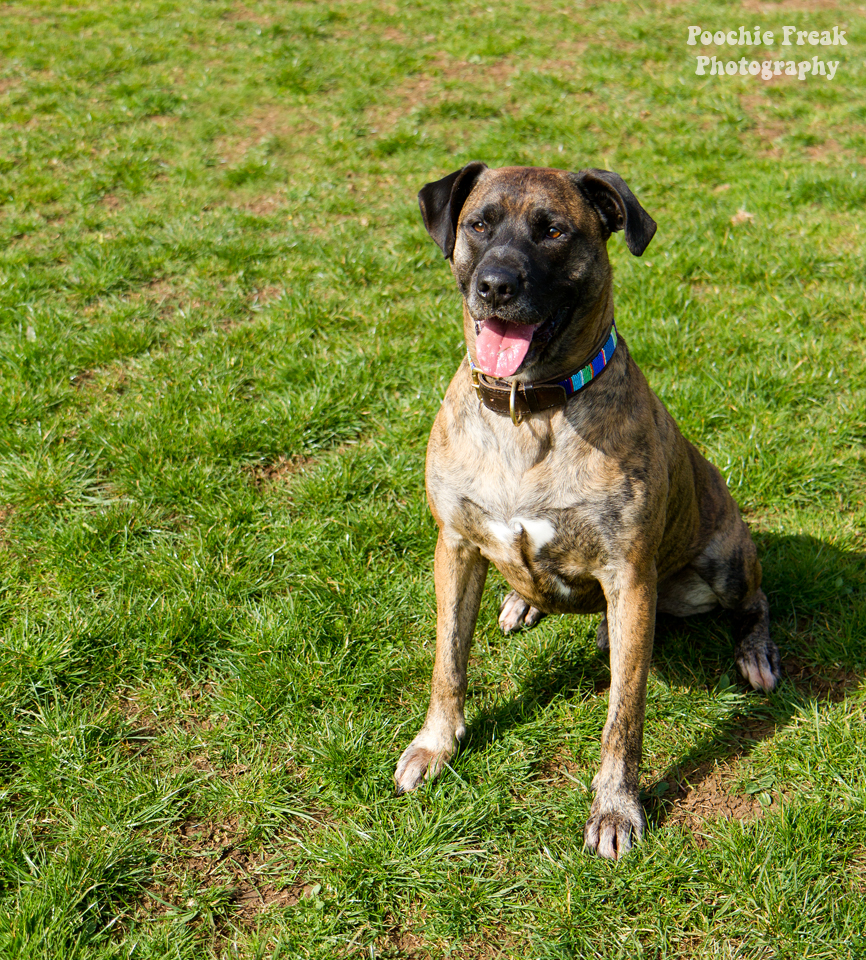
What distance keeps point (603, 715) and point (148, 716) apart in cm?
179

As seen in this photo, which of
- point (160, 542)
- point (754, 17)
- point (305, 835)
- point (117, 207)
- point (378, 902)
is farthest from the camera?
point (754, 17)

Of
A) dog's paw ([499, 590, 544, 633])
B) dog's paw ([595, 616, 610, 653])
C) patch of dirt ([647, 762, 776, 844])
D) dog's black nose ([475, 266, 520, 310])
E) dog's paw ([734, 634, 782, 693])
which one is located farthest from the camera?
dog's paw ([499, 590, 544, 633])

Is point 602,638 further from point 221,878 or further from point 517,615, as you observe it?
point 221,878

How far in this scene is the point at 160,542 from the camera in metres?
3.97

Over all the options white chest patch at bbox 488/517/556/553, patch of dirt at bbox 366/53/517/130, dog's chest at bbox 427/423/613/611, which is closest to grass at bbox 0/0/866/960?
patch of dirt at bbox 366/53/517/130

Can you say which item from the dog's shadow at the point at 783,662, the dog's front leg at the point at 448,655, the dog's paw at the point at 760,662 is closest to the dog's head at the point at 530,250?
the dog's front leg at the point at 448,655

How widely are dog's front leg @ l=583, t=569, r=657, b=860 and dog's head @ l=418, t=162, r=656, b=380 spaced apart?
0.83 m

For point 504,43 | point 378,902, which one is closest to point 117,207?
point 504,43

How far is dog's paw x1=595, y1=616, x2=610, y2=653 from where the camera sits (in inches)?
139

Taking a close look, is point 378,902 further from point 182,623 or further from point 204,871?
point 182,623

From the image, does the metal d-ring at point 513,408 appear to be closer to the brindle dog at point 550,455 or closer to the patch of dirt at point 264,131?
the brindle dog at point 550,455

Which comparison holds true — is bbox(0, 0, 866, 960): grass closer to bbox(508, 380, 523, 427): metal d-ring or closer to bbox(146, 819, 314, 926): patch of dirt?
bbox(146, 819, 314, 926): patch of dirt

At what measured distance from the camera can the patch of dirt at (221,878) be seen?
2676mm

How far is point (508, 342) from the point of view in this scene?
2.77 meters
